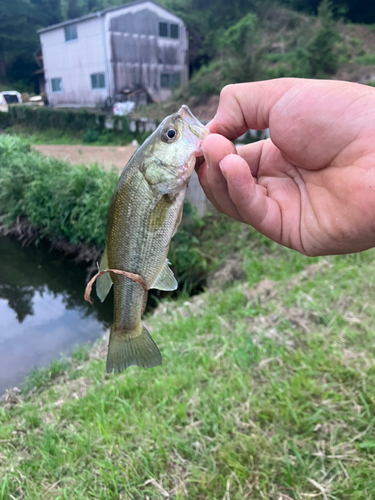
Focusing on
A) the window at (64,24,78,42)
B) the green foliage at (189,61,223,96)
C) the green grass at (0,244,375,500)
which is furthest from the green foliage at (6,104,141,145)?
the green grass at (0,244,375,500)

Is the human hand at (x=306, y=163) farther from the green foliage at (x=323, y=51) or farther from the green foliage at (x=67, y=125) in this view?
the green foliage at (x=323, y=51)

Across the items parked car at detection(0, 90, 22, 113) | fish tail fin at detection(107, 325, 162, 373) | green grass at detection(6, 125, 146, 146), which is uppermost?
parked car at detection(0, 90, 22, 113)

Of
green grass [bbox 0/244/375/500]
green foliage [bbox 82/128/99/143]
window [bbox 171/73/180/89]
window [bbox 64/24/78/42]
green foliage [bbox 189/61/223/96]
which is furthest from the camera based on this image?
window [bbox 171/73/180/89]

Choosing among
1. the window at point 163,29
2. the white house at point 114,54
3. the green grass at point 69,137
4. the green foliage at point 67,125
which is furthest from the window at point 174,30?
the green grass at point 69,137

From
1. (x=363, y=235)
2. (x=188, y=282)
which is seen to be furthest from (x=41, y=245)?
(x=363, y=235)

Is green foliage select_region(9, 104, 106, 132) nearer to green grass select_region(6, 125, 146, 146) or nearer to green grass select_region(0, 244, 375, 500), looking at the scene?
Answer: green grass select_region(6, 125, 146, 146)

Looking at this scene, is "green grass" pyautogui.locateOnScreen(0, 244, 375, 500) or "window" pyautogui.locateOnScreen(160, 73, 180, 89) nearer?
"green grass" pyautogui.locateOnScreen(0, 244, 375, 500)

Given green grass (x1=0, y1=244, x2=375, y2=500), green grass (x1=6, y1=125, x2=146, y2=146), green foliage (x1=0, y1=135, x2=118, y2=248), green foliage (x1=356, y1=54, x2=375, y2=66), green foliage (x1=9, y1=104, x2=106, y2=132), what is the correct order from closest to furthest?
green grass (x1=0, y1=244, x2=375, y2=500) → green foliage (x1=0, y1=135, x2=118, y2=248) → green grass (x1=6, y1=125, x2=146, y2=146) → green foliage (x1=356, y1=54, x2=375, y2=66) → green foliage (x1=9, y1=104, x2=106, y2=132)

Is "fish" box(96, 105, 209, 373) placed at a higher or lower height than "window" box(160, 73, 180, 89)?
lower
